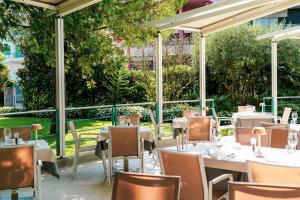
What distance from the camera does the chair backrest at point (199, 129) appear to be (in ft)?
24.1

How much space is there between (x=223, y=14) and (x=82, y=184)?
4655 millimetres

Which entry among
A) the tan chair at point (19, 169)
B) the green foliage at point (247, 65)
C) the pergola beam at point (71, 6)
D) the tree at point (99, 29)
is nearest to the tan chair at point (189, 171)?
the tan chair at point (19, 169)

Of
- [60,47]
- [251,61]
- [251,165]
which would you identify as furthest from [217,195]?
[251,61]

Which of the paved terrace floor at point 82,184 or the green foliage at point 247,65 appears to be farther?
the green foliage at point 247,65

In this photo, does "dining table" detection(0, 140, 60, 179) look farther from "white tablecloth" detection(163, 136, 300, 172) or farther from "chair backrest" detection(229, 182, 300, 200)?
"chair backrest" detection(229, 182, 300, 200)

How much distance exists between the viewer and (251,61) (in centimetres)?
1455

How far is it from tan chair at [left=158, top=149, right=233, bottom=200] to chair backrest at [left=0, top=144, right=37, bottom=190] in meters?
1.57

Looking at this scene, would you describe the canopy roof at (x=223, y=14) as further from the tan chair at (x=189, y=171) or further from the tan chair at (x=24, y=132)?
the tan chair at (x=189, y=171)

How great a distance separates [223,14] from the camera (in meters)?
8.63

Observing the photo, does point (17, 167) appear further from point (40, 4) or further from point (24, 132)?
point (40, 4)

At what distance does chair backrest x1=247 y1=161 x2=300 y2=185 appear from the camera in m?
3.09

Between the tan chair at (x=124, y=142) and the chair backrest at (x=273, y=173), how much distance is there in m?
3.06

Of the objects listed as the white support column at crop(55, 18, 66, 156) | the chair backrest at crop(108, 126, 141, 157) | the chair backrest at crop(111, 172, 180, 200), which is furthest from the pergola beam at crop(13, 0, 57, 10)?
the chair backrest at crop(111, 172, 180, 200)

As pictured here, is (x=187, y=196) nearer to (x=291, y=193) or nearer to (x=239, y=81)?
(x=291, y=193)
